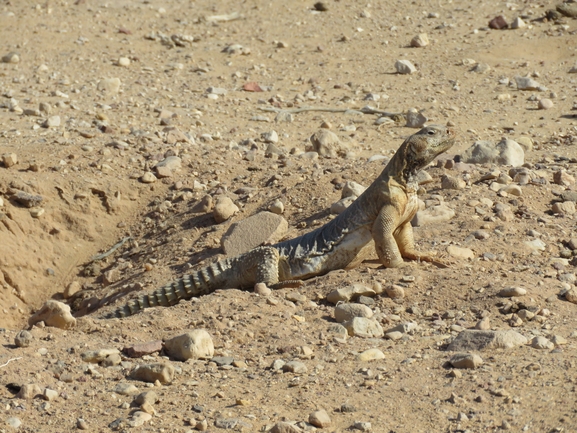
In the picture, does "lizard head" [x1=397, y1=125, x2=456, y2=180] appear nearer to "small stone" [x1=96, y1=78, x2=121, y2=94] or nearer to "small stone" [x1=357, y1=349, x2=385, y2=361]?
"small stone" [x1=357, y1=349, x2=385, y2=361]

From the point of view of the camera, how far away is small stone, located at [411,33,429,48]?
1667 centimetres

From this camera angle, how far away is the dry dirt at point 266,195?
541cm

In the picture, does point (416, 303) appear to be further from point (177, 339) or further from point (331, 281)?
point (177, 339)

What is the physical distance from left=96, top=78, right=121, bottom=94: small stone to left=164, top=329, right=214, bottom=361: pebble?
8.98 m

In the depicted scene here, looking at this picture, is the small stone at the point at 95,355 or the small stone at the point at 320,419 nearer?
the small stone at the point at 320,419

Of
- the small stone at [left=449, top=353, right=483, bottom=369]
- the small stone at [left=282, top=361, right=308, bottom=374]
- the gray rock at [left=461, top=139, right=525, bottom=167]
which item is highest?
the small stone at [left=449, top=353, right=483, bottom=369]

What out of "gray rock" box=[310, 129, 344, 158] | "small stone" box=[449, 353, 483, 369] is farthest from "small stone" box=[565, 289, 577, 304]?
"gray rock" box=[310, 129, 344, 158]

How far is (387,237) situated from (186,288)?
217 centimetres

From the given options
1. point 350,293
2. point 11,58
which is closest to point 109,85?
point 11,58

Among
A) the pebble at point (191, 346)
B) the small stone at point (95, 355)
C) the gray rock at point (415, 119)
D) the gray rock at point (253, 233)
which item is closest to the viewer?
the small stone at point (95, 355)

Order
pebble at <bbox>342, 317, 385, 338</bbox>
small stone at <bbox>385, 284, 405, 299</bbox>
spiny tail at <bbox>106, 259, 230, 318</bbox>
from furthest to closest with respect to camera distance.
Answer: spiny tail at <bbox>106, 259, 230, 318</bbox>, small stone at <bbox>385, 284, 405, 299</bbox>, pebble at <bbox>342, 317, 385, 338</bbox>

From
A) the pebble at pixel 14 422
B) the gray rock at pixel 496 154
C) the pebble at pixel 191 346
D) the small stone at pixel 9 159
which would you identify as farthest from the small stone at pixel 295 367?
the small stone at pixel 9 159

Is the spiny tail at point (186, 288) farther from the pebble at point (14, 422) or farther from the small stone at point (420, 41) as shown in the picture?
the small stone at point (420, 41)

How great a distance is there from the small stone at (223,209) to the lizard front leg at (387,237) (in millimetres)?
2492
